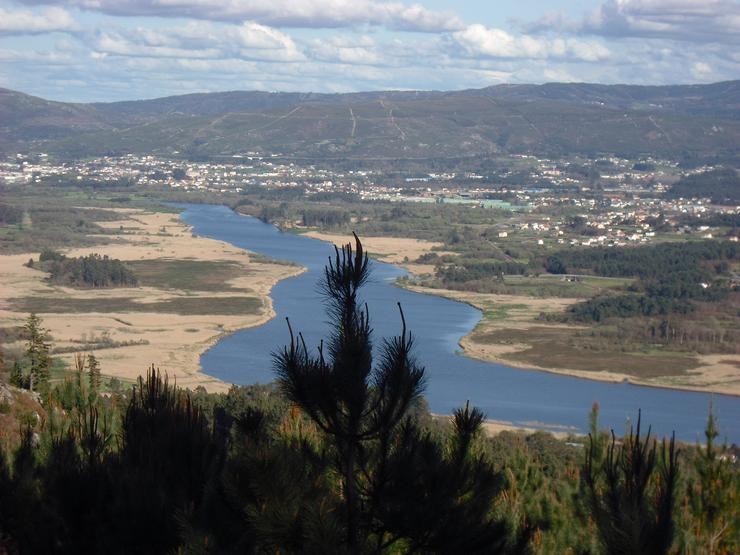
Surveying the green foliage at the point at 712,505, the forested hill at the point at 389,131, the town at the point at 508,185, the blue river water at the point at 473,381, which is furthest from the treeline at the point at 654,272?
the forested hill at the point at 389,131

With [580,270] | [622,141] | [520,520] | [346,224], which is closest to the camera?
[520,520]

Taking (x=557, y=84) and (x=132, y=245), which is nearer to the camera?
(x=132, y=245)

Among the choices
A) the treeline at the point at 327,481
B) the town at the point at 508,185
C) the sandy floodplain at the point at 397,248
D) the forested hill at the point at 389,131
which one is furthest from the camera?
the forested hill at the point at 389,131

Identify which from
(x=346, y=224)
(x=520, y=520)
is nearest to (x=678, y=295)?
(x=346, y=224)

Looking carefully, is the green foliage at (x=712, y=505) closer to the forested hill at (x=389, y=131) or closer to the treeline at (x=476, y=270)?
the treeline at (x=476, y=270)

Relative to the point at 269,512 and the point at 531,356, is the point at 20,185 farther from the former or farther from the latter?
the point at 269,512

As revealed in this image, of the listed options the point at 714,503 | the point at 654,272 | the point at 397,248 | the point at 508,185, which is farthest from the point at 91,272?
the point at 508,185
